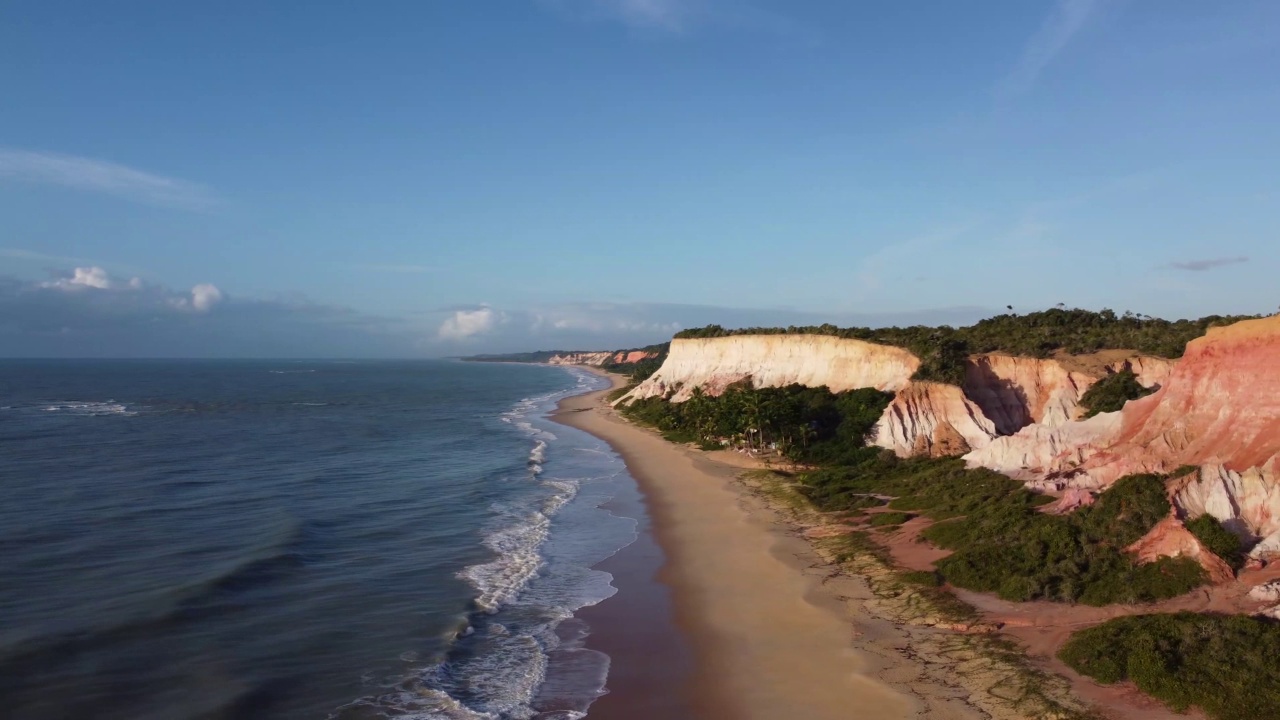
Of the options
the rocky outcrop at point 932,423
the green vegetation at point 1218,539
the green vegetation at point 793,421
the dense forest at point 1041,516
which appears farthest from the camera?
the green vegetation at point 793,421

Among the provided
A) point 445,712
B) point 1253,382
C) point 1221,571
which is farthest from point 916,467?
point 445,712

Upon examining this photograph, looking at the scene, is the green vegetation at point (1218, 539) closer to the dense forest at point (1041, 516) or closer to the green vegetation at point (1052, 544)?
the dense forest at point (1041, 516)

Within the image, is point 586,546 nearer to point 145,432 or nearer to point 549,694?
point 549,694

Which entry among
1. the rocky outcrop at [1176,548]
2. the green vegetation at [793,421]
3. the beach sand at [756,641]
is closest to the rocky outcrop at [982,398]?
the green vegetation at [793,421]

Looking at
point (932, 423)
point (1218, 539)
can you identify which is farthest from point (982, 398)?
point (1218, 539)

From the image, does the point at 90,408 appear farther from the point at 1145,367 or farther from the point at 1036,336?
the point at 1145,367

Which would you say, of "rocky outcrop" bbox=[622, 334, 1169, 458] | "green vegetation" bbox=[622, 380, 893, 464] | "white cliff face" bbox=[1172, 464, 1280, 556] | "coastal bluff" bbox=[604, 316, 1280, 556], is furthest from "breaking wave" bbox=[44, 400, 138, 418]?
"white cliff face" bbox=[1172, 464, 1280, 556]

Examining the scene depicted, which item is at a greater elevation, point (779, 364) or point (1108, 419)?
point (779, 364)
